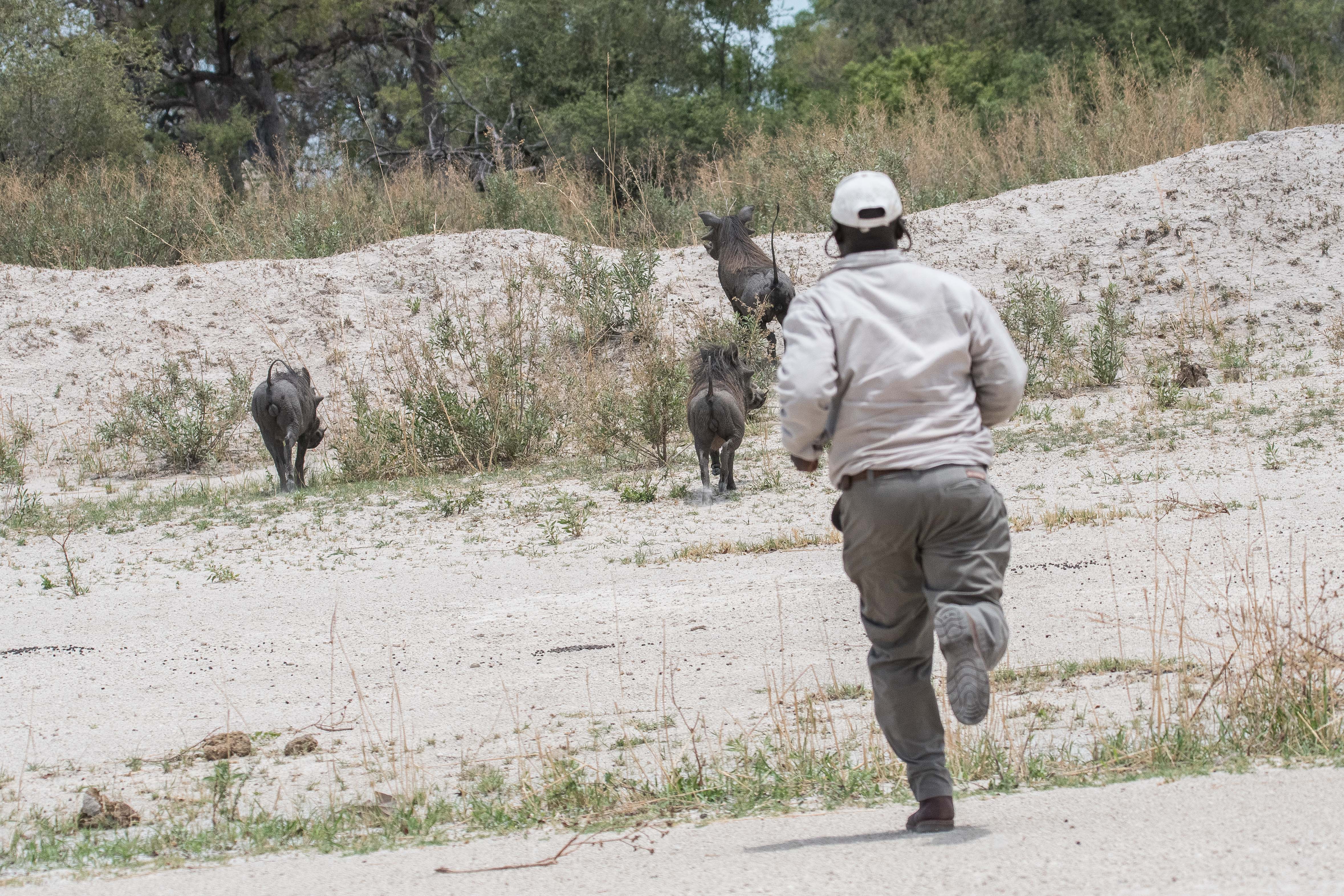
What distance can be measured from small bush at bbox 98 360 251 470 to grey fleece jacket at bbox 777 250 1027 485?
38.3 feet

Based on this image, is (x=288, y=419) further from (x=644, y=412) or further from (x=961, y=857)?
(x=961, y=857)

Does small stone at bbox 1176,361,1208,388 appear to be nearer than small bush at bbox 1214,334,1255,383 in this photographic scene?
Yes

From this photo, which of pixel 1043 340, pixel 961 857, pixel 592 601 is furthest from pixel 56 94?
pixel 961 857

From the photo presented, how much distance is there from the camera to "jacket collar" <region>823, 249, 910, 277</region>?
12.1 ft

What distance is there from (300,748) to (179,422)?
9.72 meters

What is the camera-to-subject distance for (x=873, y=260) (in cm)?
370

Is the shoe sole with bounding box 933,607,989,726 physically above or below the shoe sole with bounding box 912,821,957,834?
above

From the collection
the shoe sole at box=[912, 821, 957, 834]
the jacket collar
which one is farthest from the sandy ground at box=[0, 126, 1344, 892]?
the jacket collar

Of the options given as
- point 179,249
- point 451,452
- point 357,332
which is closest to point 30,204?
point 179,249

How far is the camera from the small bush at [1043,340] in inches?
527

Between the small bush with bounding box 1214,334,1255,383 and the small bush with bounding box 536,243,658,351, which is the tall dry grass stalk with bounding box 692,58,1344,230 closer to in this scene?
the small bush with bounding box 536,243,658,351

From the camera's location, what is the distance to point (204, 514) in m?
10.4

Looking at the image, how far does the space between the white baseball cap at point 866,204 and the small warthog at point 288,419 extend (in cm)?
775

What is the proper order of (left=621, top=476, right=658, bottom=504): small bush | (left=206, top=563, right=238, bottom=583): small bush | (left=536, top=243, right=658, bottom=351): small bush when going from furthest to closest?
(left=536, top=243, right=658, bottom=351): small bush → (left=621, top=476, right=658, bottom=504): small bush → (left=206, top=563, right=238, bottom=583): small bush
